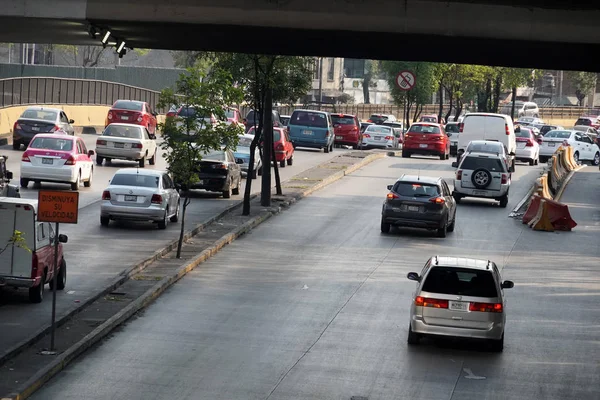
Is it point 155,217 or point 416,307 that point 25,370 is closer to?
point 416,307

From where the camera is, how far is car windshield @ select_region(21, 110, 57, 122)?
47.8 metres

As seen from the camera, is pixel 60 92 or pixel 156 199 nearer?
pixel 156 199

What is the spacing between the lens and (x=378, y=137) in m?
63.2

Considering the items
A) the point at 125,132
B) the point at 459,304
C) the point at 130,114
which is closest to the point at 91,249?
the point at 459,304

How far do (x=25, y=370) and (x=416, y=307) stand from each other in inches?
241

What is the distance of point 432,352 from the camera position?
64.4 feet

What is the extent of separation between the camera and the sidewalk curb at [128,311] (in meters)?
16.4

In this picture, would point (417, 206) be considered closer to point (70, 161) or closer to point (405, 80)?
point (70, 161)

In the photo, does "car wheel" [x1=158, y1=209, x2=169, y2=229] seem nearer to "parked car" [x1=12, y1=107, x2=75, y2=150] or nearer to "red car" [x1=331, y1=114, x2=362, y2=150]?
"parked car" [x1=12, y1=107, x2=75, y2=150]

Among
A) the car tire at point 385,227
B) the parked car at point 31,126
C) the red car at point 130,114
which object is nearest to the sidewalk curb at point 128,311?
the car tire at point 385,227

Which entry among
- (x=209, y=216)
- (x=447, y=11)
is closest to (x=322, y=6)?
(x=447, y=11)

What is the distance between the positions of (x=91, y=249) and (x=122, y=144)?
54.8ft

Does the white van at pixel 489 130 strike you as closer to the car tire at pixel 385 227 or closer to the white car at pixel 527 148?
the white car at pixel 527 148

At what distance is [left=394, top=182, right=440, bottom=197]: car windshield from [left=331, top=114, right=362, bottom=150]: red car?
29.8 meters
